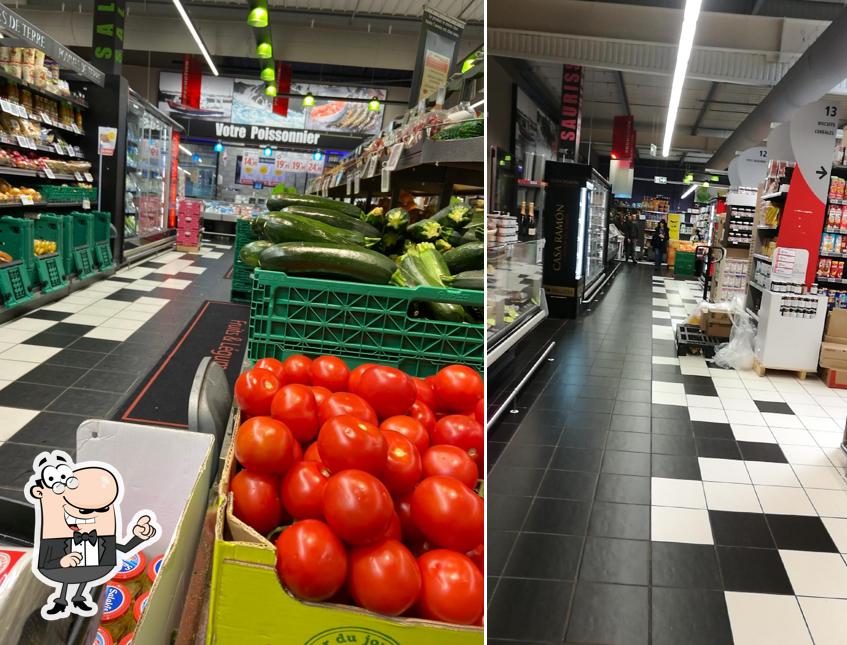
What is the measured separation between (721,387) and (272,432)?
612 cm

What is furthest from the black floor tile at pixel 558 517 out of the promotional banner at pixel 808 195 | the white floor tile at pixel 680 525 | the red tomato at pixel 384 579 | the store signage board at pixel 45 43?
the store signage board at pixel 45 43

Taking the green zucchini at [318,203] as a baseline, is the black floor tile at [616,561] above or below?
below

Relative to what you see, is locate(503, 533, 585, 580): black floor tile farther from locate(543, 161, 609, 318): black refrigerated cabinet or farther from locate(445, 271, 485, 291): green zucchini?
locate(543, 161, 609, 318): black refrigerated cabinet

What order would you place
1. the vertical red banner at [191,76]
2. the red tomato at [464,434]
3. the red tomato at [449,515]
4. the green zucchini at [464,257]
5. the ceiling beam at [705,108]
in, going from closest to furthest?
1. the red tomato at [449,515]
2. the red tomato at [464,434]
3. the green zucchini at [464,257]
4. the ceiling beam at [705,108]
5. the vertical red banner at [191,76]

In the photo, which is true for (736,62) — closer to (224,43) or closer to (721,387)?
(721,387)

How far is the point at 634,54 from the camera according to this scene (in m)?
10.8

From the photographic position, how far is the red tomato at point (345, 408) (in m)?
1.43

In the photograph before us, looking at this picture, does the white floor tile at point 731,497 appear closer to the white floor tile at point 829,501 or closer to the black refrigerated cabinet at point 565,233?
the white floor tile at point 829,501

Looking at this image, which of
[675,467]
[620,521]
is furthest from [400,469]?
[675,467]

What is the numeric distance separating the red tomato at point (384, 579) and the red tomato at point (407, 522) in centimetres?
16

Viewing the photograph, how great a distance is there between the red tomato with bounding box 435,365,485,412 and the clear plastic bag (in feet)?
21.3

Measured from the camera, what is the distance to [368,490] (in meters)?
1.11

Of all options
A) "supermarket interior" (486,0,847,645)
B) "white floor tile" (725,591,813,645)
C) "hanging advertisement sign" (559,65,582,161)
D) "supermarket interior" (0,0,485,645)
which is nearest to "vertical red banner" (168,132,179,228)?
"supermarket interior" (486,0,847,645)

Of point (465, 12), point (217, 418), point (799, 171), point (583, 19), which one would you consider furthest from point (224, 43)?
point (217, 418)
